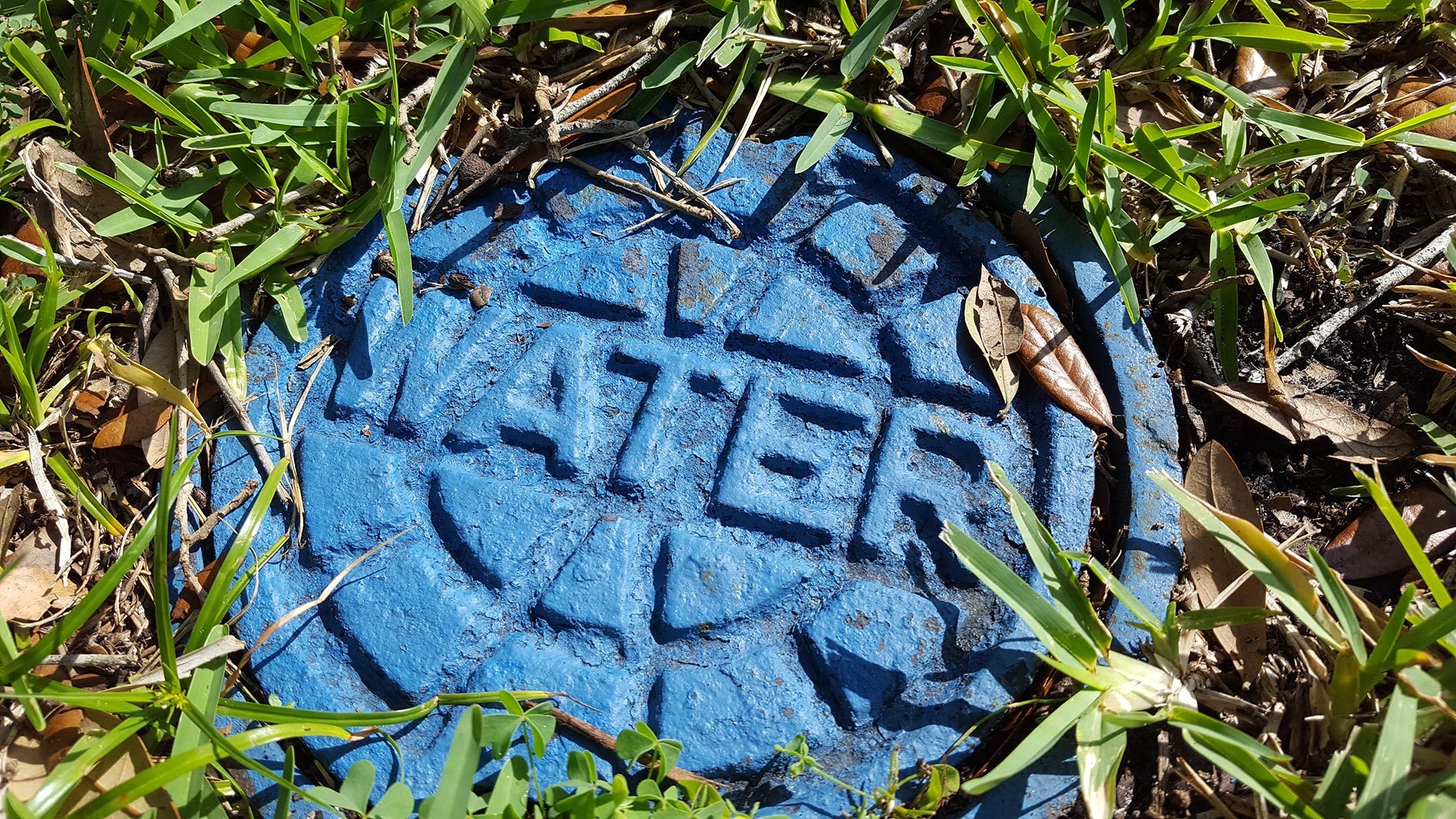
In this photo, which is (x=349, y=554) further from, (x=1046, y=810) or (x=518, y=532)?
(x=1046, y=810)

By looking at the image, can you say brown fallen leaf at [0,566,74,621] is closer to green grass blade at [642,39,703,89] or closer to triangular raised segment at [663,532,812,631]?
triangular raised segment at [663,532,812,631]

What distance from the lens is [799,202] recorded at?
5.44 ft

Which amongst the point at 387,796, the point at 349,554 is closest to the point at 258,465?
the point at 349,554

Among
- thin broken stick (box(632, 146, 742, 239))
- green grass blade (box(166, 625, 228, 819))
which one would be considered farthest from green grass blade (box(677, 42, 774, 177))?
green grass blade (box(166, 625, 228, 819))

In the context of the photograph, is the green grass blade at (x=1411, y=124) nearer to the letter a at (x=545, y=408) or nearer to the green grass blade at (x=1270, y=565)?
the green grass blade at (x=1270, y=565)

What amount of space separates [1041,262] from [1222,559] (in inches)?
21.7

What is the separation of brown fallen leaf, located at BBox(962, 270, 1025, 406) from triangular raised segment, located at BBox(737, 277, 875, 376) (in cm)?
17

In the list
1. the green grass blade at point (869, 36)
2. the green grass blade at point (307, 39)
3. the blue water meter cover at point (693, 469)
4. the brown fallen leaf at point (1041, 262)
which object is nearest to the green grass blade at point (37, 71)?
the green grass blade at point (307, 39)

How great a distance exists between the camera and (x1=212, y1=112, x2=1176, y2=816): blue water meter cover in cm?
145

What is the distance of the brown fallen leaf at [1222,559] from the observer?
5.04 feet

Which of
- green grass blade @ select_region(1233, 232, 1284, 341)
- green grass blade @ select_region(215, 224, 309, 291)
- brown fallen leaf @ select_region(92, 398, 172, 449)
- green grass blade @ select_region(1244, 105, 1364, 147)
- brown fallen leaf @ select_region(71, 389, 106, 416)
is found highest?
green grass blade @ select_region(1244, 105, 1364, 147)

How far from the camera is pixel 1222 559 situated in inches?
61.4

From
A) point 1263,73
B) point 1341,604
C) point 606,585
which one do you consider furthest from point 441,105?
point 1341,604

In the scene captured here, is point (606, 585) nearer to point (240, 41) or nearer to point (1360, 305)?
point (240, 41)
